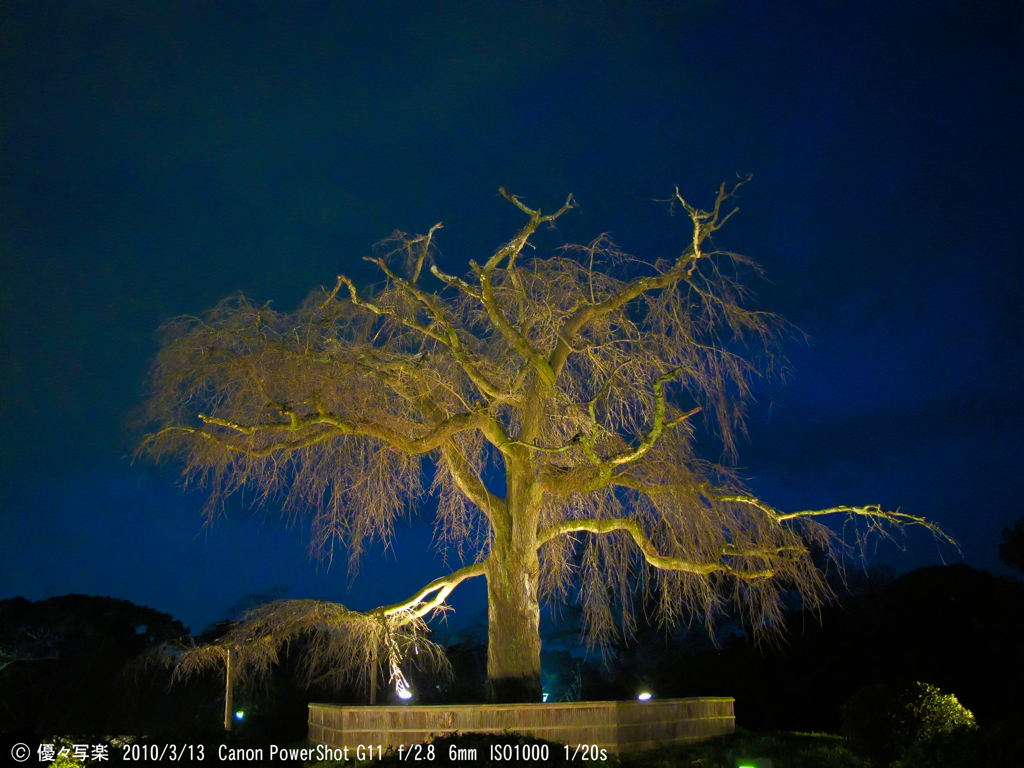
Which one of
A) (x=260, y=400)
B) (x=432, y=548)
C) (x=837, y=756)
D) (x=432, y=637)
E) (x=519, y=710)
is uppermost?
(x=260, y=400)

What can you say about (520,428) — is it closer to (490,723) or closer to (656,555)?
(656,555)

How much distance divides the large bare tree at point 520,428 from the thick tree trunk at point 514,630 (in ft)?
0.09

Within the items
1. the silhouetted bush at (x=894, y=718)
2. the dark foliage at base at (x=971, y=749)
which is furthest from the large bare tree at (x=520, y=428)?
→ the dark foliage at base at (x=971, y=749)

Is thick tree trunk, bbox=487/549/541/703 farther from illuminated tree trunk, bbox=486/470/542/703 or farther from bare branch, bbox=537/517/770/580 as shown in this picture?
bare branch, bbox=537/517/770/580

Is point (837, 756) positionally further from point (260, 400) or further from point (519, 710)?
point (260, 400)

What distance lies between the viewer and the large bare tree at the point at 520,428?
9977 mm

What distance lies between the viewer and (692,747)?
1015 centimetres

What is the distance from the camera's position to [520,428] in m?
11.8

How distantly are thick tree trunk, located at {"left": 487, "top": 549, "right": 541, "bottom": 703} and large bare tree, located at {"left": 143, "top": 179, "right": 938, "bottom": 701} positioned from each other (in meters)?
0.03

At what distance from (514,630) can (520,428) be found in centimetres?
273

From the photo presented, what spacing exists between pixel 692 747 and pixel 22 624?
76.3 feet

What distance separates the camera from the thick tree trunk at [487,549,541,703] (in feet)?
34.7

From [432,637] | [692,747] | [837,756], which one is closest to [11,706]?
[432,637]

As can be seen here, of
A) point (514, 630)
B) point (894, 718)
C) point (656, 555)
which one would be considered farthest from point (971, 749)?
point (514, 630)
